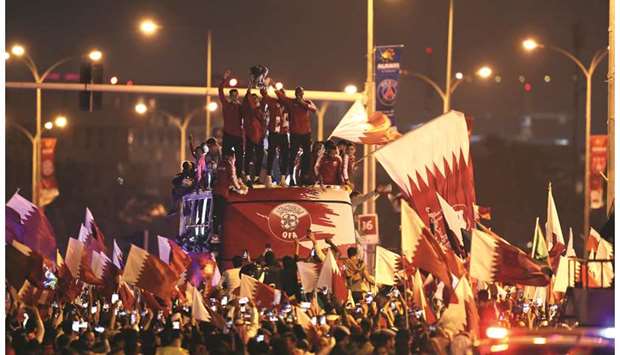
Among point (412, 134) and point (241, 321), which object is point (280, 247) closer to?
point (412, 134)

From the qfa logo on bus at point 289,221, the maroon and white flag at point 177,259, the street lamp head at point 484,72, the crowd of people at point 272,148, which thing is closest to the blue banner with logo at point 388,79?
the street lamp head at point 484,72

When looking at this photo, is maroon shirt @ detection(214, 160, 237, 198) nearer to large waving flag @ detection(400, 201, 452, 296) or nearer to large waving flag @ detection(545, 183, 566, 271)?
large waving flag @ detection(545, 183, 566, 271)

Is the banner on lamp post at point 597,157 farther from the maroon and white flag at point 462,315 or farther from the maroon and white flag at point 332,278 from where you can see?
the maroon and white flag at point 462,315

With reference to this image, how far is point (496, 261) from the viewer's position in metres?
16.3

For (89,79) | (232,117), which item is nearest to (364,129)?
(232,117)

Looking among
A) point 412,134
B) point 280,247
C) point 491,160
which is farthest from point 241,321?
point 491,160

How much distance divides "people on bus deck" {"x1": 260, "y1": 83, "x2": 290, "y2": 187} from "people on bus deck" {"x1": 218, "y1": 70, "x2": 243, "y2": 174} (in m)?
0.41

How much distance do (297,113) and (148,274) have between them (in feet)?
22.0

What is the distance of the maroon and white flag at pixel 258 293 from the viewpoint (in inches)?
768

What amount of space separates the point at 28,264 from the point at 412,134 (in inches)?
174

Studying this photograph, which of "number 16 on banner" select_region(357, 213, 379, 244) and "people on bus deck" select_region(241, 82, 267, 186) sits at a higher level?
"people on bus deck" select_region(241, 82, 267, 186)

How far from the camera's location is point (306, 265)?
2155 cm

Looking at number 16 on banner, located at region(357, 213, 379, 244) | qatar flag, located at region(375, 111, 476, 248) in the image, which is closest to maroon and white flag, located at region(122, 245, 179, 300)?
qatar flag, located at region(375, 111, 476, 248)

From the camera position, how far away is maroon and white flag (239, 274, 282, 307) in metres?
19.5
